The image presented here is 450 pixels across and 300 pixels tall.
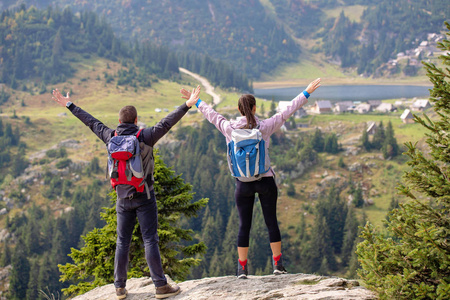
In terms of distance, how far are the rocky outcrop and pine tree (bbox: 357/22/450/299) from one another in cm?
64

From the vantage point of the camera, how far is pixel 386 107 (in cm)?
14662

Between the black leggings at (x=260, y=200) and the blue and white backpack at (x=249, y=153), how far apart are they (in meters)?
0.23

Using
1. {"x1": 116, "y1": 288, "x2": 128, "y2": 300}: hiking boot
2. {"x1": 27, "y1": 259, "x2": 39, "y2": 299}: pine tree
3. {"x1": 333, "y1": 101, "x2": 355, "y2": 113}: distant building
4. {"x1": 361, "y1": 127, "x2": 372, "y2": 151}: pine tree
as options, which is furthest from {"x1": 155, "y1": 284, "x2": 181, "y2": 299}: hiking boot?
{"x1": 333, "y1": 101, "x2": 355, "y2": 113}: distant building

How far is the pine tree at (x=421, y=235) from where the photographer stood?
653cm

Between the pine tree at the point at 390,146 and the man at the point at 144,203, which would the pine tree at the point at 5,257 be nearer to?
the pine tree at the point at 390,146

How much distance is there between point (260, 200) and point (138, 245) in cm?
681

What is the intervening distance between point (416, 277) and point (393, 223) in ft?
3.23

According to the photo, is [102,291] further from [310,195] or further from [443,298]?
[310,195]

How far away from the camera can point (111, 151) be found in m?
7.68

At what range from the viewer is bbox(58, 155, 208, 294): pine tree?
13.2 m

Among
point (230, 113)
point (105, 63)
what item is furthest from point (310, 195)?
point (105, 63)

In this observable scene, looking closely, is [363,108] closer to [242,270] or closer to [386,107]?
[386,107]

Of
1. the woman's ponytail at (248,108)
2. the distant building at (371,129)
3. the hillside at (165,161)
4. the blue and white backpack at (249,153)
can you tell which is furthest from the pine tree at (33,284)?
the distant building at (371,129)

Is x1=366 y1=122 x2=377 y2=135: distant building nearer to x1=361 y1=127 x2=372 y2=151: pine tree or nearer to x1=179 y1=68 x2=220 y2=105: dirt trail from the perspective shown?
x1=361 y1=127 x2=372 y2=151: pine tree
